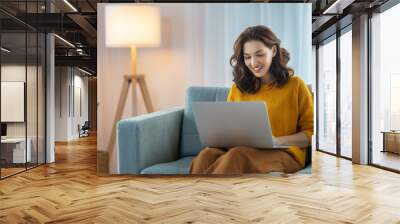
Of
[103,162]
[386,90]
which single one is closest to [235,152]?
[103,162]

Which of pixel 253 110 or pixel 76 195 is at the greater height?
pixel 253 110

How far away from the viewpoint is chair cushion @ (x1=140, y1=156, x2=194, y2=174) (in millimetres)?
4836

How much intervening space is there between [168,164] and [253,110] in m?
1.19

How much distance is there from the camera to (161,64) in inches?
203

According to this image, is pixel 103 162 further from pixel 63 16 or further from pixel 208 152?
pixel 63 16

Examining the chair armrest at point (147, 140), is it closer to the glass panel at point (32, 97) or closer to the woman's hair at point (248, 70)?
the woman's hair at point (248, 70)

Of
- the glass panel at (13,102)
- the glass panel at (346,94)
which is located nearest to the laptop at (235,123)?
the glass panel at (13,102)

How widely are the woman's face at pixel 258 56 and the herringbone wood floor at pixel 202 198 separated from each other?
139cm

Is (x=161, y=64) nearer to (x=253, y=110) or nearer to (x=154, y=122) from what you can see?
(x=154, y=122)

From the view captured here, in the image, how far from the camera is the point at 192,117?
5.04 m

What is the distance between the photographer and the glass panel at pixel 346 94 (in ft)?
27.0

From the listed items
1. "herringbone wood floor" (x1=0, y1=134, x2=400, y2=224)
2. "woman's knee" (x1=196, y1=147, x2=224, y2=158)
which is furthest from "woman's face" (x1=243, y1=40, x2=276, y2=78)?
"herringbone wood floor" (x1=0, y1=134, x2=400, y2=224)

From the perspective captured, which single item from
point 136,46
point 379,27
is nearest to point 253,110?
point 136,46

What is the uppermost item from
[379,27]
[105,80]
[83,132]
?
[379,27]
